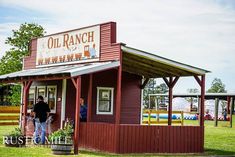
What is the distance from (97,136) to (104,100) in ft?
12.1

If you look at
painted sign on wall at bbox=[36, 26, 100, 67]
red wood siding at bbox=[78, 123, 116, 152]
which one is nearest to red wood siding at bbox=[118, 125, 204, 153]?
red wood siding at bbox=[78, 123, 116, 152]

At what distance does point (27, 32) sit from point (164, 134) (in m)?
32.0

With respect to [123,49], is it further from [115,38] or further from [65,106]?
[65,106]

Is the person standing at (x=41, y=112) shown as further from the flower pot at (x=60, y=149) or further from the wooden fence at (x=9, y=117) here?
the wooden fence at (x=9, y=117)

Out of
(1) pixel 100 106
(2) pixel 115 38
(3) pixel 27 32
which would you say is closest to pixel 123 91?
(1) pixel 100 106

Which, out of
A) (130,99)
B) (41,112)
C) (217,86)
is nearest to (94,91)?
(130,99)

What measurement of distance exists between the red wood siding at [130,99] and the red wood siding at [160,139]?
448 cm

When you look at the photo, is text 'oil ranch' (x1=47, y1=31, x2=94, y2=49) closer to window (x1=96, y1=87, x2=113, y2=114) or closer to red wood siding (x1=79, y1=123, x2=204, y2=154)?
window (x1=96, y1=87, x2=113, y2=114)

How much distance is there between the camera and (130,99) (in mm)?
21984

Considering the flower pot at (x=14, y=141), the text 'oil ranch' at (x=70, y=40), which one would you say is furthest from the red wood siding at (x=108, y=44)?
the flower pot at (x=14, y=141)

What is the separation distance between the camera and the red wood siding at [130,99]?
21.7 meters

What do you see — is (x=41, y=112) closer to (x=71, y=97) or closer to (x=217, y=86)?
(x=71, y=97)

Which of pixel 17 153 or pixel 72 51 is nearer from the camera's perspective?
pixel 17 153

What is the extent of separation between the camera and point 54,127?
20672mm
